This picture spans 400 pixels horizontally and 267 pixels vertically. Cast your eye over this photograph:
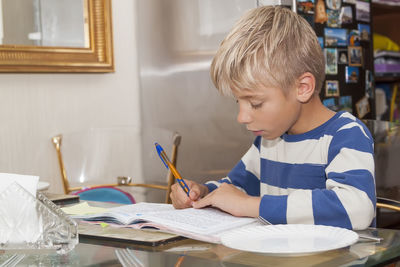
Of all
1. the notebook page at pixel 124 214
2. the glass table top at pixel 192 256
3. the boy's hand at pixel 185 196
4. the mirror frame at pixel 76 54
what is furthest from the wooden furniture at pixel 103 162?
the glass table top at pixel 192 256

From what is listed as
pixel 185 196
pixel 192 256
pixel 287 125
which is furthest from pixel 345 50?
pixel 192 256

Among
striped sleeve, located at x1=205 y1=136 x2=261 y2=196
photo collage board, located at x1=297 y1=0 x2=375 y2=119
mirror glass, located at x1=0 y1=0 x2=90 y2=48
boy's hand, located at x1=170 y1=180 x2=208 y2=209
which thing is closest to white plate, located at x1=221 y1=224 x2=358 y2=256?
boy's hand, located at x1=170 y1=180 x2=208 y2=209

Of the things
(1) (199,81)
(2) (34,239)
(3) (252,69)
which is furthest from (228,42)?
(1) (199,81)

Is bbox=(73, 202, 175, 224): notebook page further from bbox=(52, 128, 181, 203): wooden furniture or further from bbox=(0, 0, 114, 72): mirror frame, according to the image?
bbox=(0, 0, 114, 72): mirror frame

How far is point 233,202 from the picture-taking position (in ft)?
3.35

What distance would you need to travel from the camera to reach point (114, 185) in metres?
2.07

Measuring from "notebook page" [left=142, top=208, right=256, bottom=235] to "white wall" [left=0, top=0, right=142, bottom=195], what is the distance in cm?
106

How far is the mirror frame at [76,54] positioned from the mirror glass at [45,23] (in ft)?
0.07

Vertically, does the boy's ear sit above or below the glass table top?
above

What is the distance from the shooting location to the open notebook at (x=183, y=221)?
34.6 inches

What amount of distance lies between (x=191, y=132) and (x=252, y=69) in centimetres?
99

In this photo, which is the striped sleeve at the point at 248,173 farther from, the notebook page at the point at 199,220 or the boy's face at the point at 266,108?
the notebook page at the point at 199,220

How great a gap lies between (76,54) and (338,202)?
1.34 metres

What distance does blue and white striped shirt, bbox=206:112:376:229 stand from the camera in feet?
3.19
